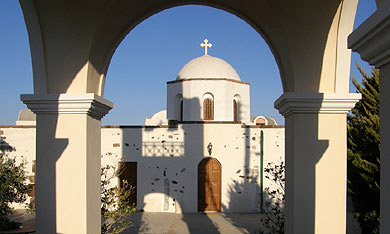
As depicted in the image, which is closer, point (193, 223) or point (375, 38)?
point (375, 38)

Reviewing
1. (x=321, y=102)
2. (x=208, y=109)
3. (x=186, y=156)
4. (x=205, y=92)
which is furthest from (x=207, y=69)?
(x=321, y=102)

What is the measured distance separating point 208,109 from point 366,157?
22.3ft

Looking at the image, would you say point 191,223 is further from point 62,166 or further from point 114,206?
point 62,166

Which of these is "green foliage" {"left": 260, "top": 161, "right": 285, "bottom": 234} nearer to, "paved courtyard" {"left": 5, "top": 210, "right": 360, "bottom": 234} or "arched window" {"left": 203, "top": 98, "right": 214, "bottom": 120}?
"paved courtyard" {"left": 5, "top": 210, "right": 360, "bottom": 234}

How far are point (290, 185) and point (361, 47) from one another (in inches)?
78.0

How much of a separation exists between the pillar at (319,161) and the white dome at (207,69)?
35.6 ft

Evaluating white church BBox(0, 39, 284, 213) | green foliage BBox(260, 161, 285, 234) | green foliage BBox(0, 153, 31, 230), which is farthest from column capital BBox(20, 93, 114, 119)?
white church BBox(0, 39, 284, 213)

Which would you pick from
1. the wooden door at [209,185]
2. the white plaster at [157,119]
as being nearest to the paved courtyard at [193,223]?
the wooden door at [209,185]

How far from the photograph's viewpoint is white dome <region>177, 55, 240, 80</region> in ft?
45.7

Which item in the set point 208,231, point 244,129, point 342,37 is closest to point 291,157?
point 342,37

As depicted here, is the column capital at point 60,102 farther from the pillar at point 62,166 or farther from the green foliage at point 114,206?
the green foliage at point 114,206

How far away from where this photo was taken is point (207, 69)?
556 inches

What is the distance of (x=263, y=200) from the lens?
35.0ft

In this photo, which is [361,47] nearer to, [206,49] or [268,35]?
[268,35]
